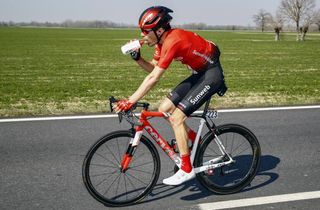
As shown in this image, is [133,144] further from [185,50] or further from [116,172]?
[185,50]

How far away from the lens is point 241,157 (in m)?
4.84

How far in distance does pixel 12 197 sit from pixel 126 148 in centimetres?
136

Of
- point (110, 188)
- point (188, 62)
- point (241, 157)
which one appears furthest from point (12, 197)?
point (241, 157)


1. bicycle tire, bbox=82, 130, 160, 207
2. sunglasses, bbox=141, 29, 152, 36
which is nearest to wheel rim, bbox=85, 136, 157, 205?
bicycle tire, bbox=82, 130, 160, 207

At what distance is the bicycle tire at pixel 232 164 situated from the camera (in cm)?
433

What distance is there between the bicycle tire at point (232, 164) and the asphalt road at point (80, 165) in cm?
12

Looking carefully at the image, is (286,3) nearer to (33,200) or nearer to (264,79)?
(264,79)

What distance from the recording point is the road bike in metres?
4.01

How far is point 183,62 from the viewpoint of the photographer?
13.7 ft

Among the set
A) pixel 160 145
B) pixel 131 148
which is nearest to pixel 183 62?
pixel 160 145

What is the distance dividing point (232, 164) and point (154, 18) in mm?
1984

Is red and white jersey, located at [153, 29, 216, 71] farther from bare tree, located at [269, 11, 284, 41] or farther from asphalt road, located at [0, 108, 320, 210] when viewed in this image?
bare tree, located at [269, 11, 284, 41]

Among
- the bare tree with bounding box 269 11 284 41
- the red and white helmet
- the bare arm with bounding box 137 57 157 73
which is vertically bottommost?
the bare tree with bounding box 269 11 284 41

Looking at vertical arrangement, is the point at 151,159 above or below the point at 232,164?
above
